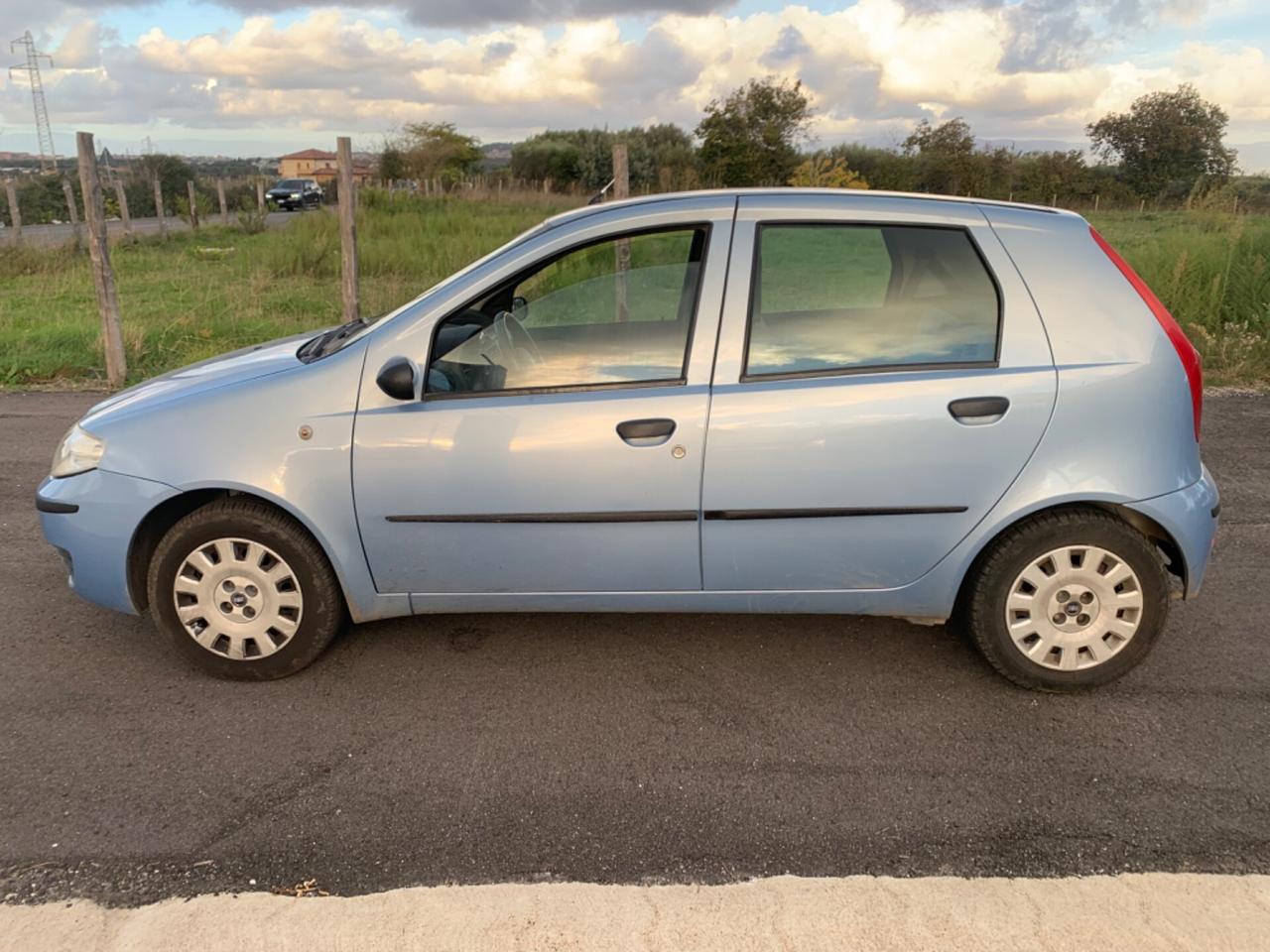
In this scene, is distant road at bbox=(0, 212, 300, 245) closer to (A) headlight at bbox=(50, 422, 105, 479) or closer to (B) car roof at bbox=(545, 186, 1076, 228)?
(A) headlight at bbox=(50, 422, 105, 479)

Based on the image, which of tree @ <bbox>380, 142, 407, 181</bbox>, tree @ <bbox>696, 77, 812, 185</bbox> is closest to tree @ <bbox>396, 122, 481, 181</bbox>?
tree @ <bbox>380, 142, 407, 181</bbox>

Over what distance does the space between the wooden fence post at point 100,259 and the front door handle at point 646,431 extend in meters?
7.07

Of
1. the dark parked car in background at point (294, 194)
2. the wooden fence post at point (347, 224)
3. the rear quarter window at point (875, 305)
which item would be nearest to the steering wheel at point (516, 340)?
the rear quarter window at point (875, 305)

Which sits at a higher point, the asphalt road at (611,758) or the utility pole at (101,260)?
the utility pole at (101,260)

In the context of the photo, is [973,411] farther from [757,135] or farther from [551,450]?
[757,135]

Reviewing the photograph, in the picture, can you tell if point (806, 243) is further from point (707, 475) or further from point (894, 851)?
point (894, 851)

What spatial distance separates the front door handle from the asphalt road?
96 cm

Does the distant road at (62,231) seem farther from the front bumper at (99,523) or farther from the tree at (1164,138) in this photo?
the tree at (1164,138)

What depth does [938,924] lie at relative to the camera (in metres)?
2.40

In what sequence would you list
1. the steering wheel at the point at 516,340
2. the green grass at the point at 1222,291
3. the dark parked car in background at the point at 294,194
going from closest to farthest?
the steering wheel at the point at 516,340 → the green grass at the point at 1222,291 → the dark parked car in background at the point at 294,194

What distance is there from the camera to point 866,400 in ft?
10.8

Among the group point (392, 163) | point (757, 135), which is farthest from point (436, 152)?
point (757, 135)

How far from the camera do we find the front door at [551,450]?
3.32m

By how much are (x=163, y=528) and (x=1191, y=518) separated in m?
3.76
